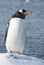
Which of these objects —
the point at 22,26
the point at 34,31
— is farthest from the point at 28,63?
the point at 34,31

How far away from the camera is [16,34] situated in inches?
227

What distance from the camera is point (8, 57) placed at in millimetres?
4512

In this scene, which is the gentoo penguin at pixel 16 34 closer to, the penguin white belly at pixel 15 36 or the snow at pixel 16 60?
the penguin white belly at pixel 15 36

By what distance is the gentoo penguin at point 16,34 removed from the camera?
18.7 feet

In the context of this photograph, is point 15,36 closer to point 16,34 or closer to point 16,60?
point 16,34

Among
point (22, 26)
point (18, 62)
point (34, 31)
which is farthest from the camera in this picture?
point (34, 31)

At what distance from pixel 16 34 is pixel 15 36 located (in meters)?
0.04

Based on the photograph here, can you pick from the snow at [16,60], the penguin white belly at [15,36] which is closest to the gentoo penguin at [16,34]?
the penguin white belly at [15,36]

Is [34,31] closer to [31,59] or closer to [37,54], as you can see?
[37,54]

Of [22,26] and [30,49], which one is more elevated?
[22,26]

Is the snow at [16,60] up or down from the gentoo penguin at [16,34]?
down

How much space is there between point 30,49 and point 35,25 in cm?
500

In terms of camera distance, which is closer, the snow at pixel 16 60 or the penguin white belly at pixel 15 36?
the snow at pixel 16 60

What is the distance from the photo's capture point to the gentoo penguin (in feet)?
18.7
